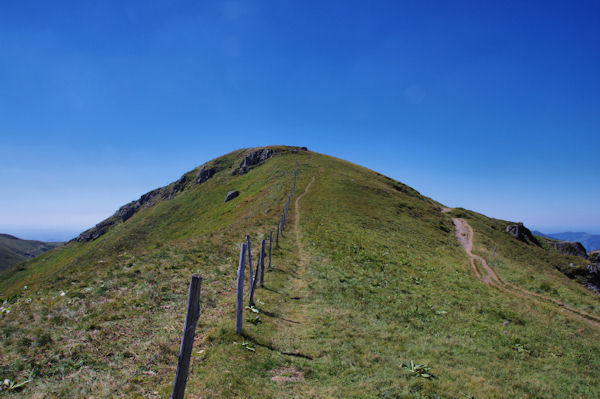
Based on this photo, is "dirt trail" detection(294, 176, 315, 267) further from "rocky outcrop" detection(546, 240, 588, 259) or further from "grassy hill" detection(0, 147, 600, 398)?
"rocky outcrop" detection(546, 240, 588, 259)

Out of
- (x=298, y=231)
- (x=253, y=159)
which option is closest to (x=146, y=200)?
(x=253, y=159)

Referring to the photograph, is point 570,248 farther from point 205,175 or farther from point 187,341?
point 205,175

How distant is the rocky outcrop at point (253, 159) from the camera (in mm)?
118812

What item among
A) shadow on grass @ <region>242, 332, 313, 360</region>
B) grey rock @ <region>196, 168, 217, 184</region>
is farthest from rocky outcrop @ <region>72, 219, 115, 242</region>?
shadow on grass @ <region>242, 332, 313, 360</region>

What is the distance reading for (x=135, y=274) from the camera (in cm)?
1995

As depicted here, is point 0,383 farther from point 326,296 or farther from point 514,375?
point 514,375

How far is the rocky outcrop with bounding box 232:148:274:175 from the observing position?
119 m

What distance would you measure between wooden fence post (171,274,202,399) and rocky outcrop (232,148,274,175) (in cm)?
11333

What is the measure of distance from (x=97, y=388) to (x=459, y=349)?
14.6 meters

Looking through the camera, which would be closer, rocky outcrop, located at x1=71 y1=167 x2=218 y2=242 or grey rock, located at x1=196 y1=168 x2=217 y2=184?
grey rock, located at x1=196 y1=168 x2=217 y2=184

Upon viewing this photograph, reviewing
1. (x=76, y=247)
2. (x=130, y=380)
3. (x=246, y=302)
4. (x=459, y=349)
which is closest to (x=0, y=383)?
(x=130, y=380)

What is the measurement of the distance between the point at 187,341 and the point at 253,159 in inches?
4693

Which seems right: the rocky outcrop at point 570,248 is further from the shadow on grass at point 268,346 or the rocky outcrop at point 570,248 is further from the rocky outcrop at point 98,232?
the rocky outcrop at point 98,232

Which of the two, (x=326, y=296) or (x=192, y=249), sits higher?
(x=192, y=249)
